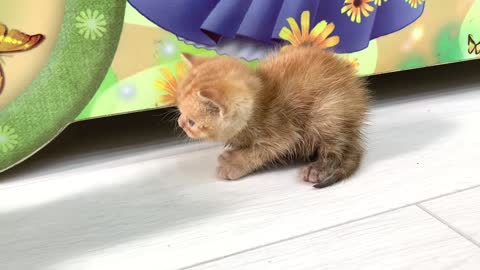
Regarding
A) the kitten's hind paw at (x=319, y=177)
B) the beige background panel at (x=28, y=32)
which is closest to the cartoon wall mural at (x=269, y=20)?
the beige background panel at (x=28, y=32)

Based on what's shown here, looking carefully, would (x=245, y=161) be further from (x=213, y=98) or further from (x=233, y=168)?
(x=213, y=98)

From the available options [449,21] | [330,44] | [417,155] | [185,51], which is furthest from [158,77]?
[449,21]

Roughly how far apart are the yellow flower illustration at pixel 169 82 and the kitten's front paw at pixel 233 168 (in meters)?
0.15

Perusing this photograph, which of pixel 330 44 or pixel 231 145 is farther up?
pixel 330 44

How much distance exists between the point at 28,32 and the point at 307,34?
453 mm

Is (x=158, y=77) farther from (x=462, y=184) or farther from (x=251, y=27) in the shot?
(x=462, y=184)

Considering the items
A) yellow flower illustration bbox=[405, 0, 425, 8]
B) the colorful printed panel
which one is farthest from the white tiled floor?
yellow flower illustration bbox=[405, 0, 425, 8]

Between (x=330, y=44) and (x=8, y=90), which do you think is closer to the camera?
(x=8, y=90)

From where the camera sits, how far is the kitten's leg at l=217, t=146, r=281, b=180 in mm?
817

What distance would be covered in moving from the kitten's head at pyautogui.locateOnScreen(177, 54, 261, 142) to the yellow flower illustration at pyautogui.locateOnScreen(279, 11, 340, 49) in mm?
157

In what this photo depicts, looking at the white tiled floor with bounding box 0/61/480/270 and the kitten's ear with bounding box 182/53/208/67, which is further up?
the kitten's ear with bounding box 182/53/208/67

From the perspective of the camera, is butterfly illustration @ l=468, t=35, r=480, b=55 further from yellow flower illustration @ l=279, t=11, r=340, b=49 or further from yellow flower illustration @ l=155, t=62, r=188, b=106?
yellow flower illustration @ l=155, t=62, r=188, b=106

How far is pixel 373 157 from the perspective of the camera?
888 mm

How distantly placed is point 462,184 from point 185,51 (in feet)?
1.56
